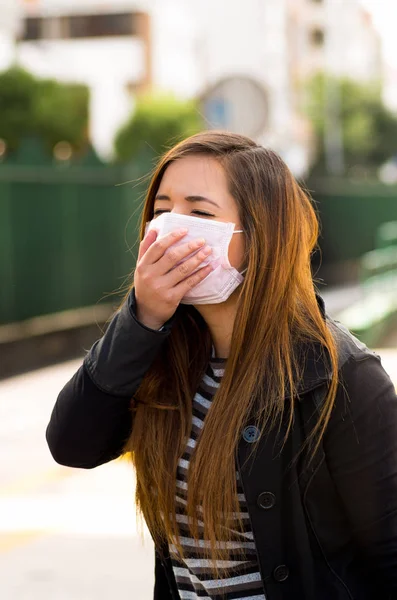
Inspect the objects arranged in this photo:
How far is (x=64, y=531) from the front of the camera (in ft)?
18.5

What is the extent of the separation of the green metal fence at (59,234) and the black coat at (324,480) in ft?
27.6

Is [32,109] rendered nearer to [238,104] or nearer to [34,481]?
[238,104]

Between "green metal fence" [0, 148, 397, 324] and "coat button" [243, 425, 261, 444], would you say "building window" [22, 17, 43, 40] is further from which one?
"coat button" [243, 425, 261, 444]

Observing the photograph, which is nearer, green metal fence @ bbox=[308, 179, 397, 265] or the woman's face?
the woman's face

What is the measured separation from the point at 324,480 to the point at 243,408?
20 centimetres

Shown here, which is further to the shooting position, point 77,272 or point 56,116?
point 56,116

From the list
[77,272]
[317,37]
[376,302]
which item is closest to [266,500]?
[77,272]

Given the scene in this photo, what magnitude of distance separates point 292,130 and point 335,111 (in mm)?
19551

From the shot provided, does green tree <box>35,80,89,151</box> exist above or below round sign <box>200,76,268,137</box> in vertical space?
above

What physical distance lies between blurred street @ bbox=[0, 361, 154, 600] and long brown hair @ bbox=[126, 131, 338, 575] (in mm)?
2764

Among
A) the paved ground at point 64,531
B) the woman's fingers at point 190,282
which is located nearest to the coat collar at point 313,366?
the woman's fingers at point 190,282

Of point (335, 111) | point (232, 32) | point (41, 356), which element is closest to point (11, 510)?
point (41, 356)

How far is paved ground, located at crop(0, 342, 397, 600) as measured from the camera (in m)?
4.89

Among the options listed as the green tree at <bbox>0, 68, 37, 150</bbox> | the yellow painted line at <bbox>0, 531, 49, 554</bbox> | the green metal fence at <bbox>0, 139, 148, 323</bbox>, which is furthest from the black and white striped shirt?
the green tree at <bbox>0, 68, 37, 150</bbox>
